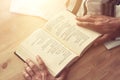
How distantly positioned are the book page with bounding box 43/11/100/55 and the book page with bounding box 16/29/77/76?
0.03 meters

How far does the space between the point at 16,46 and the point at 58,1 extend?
324 millimetres

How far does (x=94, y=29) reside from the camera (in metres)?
1.25

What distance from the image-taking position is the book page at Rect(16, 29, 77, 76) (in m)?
1.18

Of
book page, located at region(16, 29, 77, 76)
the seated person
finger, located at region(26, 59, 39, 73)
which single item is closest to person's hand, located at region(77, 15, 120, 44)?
the seated person

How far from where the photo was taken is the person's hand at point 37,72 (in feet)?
3.79

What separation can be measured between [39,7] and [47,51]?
11.7 inches

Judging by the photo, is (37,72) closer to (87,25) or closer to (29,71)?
(29,71)

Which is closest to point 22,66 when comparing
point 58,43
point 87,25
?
point 58,43

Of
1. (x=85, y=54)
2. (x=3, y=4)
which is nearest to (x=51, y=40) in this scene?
(x=85, y=54)

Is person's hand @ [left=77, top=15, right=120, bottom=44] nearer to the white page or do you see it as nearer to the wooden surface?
the wooden surface

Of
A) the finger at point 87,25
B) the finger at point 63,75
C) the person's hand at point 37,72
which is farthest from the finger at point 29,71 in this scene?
the finger at point 87,25

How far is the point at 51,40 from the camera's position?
4.11 feet

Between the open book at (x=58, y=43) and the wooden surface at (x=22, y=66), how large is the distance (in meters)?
0.04

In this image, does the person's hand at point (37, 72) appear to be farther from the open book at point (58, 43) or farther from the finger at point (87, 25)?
the finger at point (87, 25)
